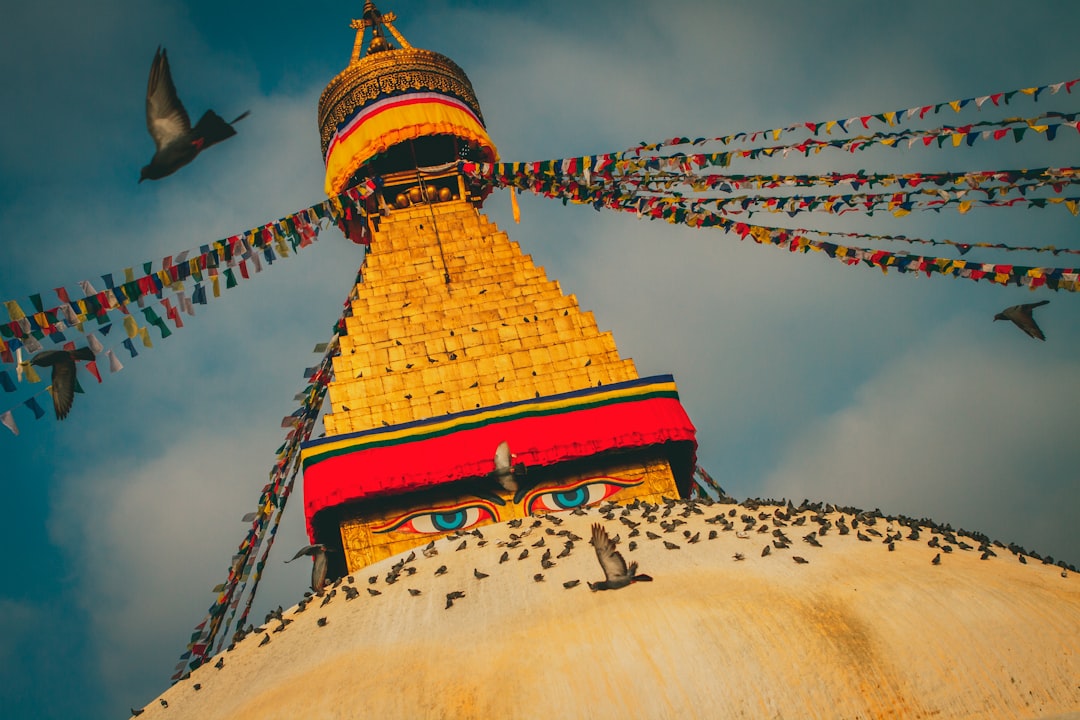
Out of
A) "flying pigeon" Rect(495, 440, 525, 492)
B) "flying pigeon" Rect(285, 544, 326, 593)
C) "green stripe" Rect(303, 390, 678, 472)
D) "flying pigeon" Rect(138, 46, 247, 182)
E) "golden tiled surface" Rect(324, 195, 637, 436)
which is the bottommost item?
"flying pigeon" Rect(285, 544, 326, 593)

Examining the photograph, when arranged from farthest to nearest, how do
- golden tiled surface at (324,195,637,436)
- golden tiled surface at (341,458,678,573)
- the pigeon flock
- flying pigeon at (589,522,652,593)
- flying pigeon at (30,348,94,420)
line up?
golden tiled surface at (324,195,637,436) → golden tiled surface at (341,458,678,573) → flying pigeon at (30,348,94,420) → the pigeon flock → flying pigeon at (589,522,652,593)

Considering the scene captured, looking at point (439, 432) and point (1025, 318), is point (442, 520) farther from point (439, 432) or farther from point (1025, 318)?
point (1025, 318)

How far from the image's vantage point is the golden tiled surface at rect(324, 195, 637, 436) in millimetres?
8445

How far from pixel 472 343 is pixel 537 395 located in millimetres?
907

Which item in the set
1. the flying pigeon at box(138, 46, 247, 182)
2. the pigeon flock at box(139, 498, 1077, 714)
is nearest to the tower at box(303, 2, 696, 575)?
the pigeon flock at box(139, 498, 1077, 714)

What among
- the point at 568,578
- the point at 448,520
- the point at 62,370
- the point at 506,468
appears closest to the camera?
the point at 568,578

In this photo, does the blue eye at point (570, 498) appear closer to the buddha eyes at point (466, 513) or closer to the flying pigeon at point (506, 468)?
the buddha eyes at point (466, 513)

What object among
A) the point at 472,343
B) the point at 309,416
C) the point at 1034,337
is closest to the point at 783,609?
the point at 1034,337

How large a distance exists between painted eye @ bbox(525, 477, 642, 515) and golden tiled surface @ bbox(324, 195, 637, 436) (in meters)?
1.05

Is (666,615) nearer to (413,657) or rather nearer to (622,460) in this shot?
(413,657)

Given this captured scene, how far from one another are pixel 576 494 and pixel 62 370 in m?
3.97

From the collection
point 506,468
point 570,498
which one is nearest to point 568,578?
point 506,468

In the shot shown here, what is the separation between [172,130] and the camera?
17.1 feet

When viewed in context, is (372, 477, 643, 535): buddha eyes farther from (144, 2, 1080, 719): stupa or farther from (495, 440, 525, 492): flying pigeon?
(495, 440, 525, 492): flying pigeon
